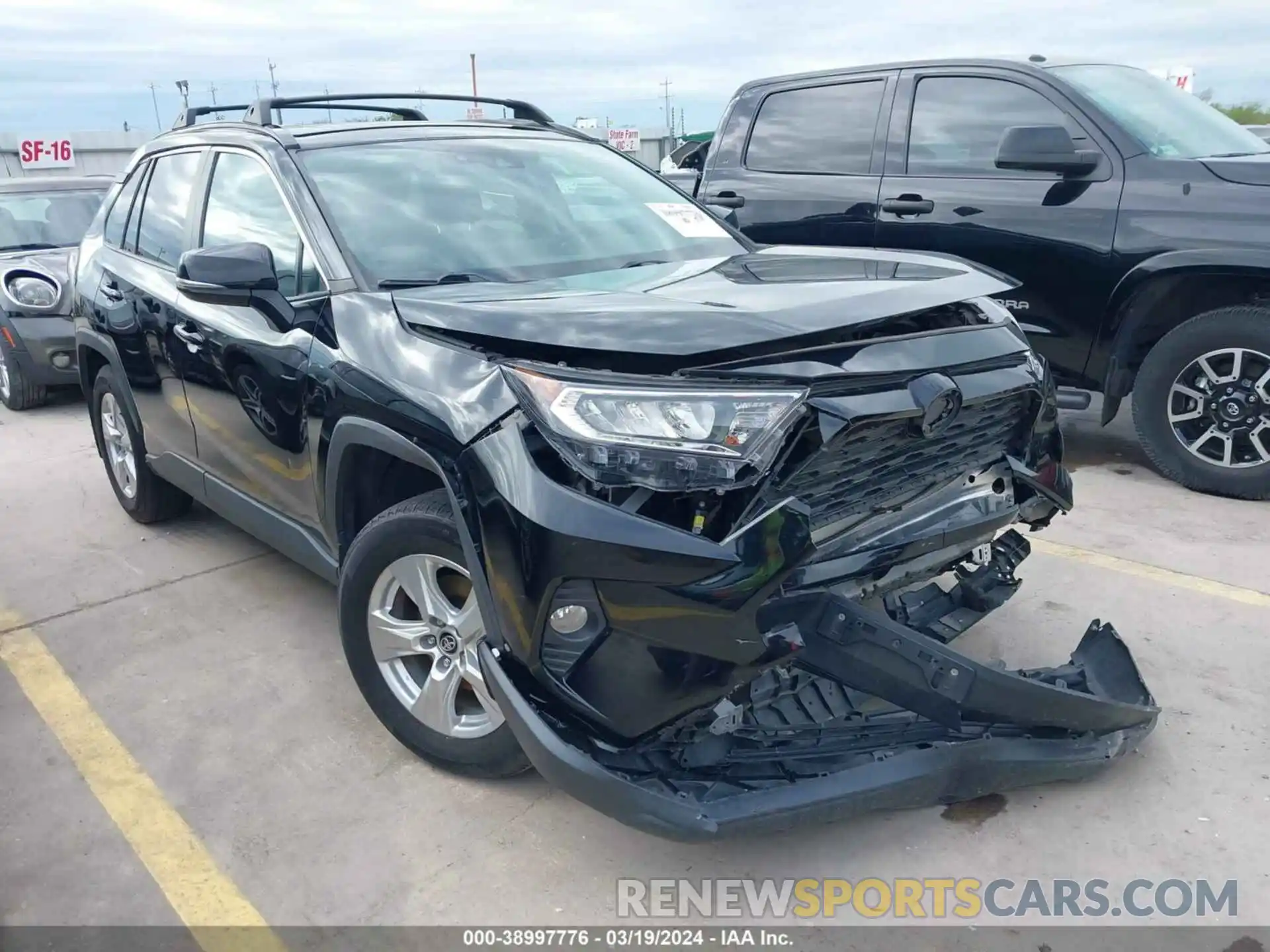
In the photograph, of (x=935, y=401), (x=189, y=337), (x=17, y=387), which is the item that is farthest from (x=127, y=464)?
(x=935, y=401)

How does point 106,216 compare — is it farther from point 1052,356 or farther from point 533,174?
point 1052,356

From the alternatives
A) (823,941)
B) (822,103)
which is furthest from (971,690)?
(822,103)

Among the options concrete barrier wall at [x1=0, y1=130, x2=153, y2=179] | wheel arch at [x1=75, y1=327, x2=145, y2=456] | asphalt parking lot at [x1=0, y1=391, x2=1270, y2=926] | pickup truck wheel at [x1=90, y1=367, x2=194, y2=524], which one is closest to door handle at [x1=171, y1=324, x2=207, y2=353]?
wheel arch at [x1=75, y1=327, x2=145, y2=456]

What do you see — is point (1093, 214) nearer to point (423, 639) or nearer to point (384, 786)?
point (423, 639)

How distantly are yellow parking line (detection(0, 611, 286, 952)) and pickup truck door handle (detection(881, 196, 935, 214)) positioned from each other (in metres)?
4.48

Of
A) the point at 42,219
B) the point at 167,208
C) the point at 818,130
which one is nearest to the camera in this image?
the point at 167,208

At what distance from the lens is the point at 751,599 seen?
2.11 metres

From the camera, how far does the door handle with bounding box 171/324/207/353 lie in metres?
3.71

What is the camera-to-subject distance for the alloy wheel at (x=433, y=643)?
269 centimetres

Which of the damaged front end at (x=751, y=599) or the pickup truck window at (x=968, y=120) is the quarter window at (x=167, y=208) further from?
the pickup truck window at (x=968, y=120)

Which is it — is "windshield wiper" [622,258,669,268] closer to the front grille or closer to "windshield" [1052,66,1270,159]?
the front grille

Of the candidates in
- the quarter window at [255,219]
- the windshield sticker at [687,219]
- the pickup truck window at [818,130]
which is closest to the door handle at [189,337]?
the quarter window at [255,219]

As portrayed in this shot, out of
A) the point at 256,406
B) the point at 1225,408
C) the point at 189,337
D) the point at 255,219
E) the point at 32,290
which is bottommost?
the point at 32,290

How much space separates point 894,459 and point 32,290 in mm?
7464
